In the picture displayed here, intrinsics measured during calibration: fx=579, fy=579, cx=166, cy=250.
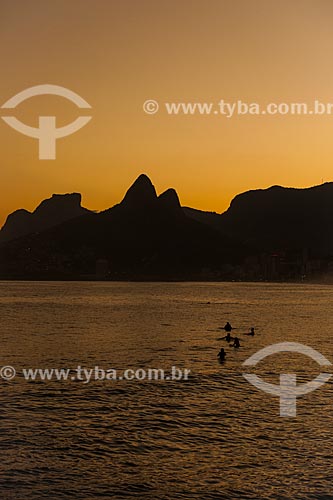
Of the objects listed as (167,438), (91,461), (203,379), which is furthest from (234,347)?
(91,461)

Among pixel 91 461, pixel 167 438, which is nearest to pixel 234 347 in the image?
pixel 167 438

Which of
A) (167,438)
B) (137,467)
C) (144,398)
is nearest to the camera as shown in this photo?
(137,467)

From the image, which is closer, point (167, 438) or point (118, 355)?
point (167, 438)

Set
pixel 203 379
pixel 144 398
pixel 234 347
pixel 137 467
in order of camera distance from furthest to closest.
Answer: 1. pixel 234 347
2. pixel 203 379
3. pixel 144 398
4. pixel 137 467

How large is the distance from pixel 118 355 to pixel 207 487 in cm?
3918

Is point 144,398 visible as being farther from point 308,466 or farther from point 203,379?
point 308,466

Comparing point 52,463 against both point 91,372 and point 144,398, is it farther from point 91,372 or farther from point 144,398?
point 91,372

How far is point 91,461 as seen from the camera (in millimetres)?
28219

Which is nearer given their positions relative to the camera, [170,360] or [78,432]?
[78,432]

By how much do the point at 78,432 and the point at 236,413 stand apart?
10.4 m

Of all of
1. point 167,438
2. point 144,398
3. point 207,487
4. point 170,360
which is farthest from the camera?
point 170,360

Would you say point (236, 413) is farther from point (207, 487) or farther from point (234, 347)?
point (234, 347)

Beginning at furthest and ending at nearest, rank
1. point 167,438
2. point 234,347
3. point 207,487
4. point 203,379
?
1. point 234,347
2. point 203,379
3. point 167,438
4. point 207,487

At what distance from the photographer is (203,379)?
4934 cm
